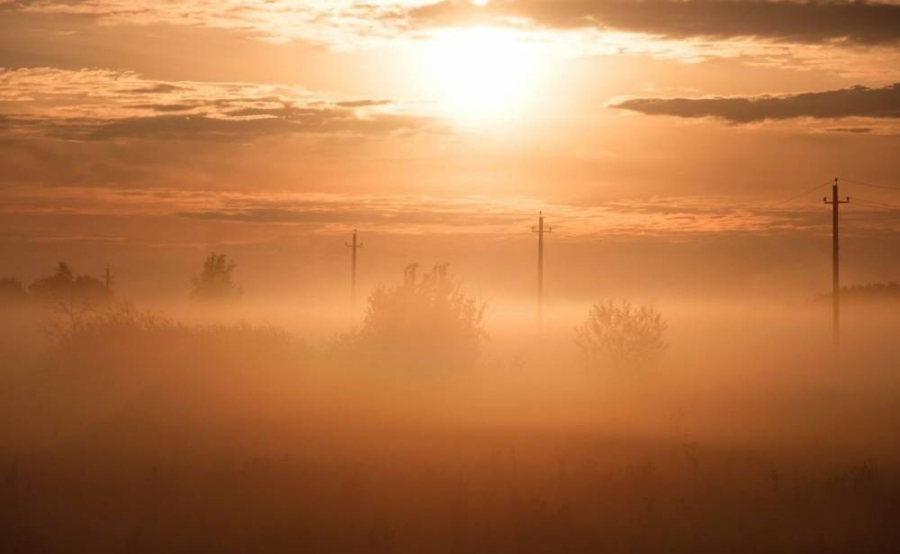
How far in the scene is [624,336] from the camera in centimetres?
4309

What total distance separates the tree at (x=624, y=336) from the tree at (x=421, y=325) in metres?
4.72

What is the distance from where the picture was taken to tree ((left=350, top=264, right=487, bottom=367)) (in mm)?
40688

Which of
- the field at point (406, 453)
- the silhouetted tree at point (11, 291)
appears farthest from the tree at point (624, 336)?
the silhouetted tree at point (11, 291)

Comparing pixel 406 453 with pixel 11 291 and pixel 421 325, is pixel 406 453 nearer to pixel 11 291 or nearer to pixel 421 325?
pixel 421 325

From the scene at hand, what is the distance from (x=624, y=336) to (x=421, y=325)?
7.66 m

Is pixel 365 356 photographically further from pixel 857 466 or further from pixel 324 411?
pixel 857 466

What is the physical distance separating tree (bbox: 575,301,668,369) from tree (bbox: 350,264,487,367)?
15.5ft

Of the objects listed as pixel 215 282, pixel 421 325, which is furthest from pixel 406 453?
pixel 215 282

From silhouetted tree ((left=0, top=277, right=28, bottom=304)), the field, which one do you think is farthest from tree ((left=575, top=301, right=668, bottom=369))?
silhouetted tree ((left=0, top=277, right=28, bottom=304))

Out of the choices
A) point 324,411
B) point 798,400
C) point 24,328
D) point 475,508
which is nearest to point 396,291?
point 324,411

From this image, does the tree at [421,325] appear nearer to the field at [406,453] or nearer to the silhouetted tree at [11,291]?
the field at [406,453]

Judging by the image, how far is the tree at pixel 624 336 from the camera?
42.8m

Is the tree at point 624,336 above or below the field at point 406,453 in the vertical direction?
above

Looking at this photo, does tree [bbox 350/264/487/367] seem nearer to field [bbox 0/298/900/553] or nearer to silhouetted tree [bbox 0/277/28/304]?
field [bbox 0/298/900/553]
